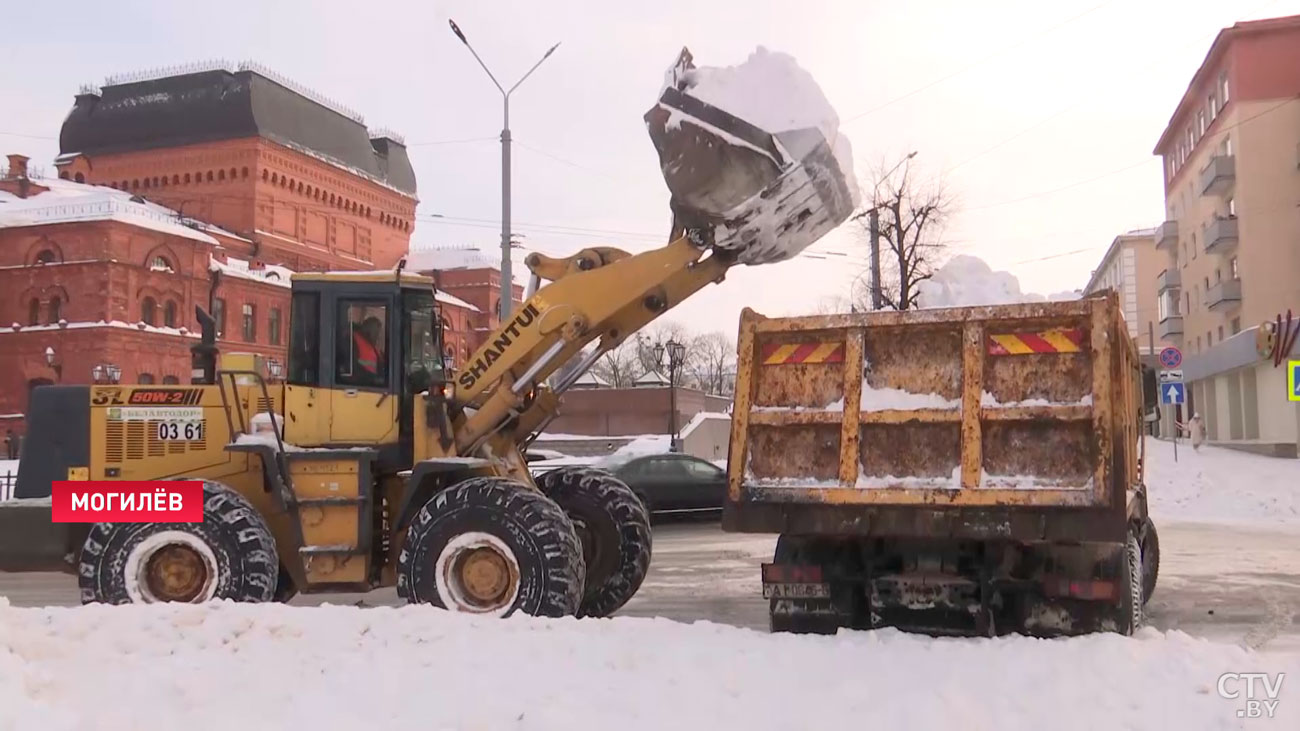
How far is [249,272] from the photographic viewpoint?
172ft

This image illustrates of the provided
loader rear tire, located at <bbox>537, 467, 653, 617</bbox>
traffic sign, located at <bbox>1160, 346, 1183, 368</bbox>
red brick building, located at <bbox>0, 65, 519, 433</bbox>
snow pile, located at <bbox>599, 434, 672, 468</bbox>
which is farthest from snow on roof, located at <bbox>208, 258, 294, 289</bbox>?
loader rear tire, located at <bbox>537, 467, 653, 617</bbox>

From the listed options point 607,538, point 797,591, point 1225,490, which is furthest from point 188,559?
point 1225,490

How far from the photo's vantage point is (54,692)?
5.06m

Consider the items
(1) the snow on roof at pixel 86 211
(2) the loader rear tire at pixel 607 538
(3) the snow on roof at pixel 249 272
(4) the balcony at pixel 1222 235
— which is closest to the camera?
(2) the loader rear tire at pixel 607 538

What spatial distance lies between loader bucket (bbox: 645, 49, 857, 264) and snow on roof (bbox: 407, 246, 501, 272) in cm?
6219

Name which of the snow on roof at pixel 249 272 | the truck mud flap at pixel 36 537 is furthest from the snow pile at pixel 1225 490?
the snow on roof at pixel 249 272

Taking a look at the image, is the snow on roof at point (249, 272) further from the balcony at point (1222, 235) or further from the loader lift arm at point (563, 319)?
the loader lift arm at point (563, 319)

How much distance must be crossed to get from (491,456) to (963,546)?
3945 millimetres

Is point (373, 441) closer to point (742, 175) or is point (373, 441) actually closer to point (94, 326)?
point (742, 175)

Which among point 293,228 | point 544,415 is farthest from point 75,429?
point 293,228

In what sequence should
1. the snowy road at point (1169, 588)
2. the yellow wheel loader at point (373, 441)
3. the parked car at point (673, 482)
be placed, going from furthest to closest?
the parked car at point (673, 482) → the snowy road at point (1169, 588) → the yellow wheel loader at point (373, 441)

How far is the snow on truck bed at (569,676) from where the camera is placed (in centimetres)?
485

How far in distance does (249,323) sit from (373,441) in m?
47.2

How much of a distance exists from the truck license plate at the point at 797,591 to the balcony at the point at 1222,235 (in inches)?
1676
